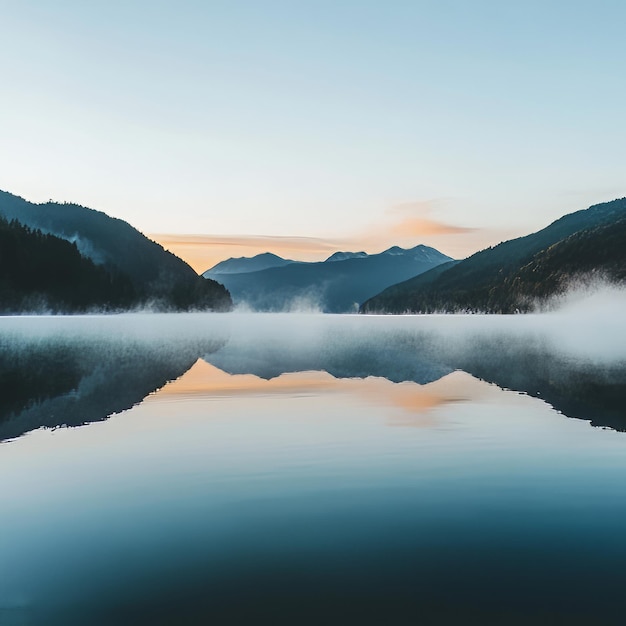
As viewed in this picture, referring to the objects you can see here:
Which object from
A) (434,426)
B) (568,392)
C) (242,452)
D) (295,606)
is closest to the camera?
(295,606)

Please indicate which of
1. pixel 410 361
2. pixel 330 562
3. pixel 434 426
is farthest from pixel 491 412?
pixel 410 361

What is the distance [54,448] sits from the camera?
74.7 feet

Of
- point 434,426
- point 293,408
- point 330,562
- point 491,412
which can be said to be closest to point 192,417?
point 293,408

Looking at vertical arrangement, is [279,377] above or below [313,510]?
below

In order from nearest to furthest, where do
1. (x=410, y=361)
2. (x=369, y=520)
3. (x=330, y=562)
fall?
(x=330, y=562)
(x=369, y=520)
(x=410, y=361)

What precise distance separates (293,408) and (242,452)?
10707mm

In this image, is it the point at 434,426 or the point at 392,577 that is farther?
the point at 434,426

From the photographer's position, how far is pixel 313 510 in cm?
1541

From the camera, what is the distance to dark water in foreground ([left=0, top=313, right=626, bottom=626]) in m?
10.5

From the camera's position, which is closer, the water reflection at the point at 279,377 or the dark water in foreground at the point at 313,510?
the dark water in foreground at the point at 313,510

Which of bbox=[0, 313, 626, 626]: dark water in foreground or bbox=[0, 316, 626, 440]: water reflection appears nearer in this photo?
bbox=[0, 313, 626, 626]: dark water in foreground

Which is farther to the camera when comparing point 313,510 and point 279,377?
point 279,377

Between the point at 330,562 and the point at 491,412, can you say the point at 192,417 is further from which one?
the point at 330,562

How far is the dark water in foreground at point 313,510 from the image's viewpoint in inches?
412
